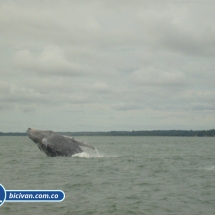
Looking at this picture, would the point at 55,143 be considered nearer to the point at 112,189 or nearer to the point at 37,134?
the point at 37,134

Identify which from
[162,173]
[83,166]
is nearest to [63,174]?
[83,166]

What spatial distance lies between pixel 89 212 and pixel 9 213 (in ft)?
8.69

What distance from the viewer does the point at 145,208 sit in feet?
40.8

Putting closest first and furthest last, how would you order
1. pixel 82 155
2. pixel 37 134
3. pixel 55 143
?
pixel 37 134, pixel 55 143, pixel 82 155

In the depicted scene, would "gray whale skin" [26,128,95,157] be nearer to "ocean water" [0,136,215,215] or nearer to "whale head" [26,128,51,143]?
"whale head" [26,128,51,143]

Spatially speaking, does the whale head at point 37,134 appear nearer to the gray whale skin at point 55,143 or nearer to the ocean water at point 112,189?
the gray whale skin at point 55,143

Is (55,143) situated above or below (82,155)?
above

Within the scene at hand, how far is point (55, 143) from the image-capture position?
22.1 metres

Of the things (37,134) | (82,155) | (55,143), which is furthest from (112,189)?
(82,155)

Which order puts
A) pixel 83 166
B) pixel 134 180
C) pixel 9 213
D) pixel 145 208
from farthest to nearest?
pixel 83 166, pixel 134 180, pixel 145 208, pixel 9 213

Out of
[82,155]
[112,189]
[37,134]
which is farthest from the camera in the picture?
[82,155]

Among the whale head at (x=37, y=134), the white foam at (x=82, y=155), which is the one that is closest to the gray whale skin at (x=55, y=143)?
the whale head at (x=37, y=134)

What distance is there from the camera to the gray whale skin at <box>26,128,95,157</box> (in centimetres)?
2169

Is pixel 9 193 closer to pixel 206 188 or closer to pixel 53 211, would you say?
pixel 53 211
